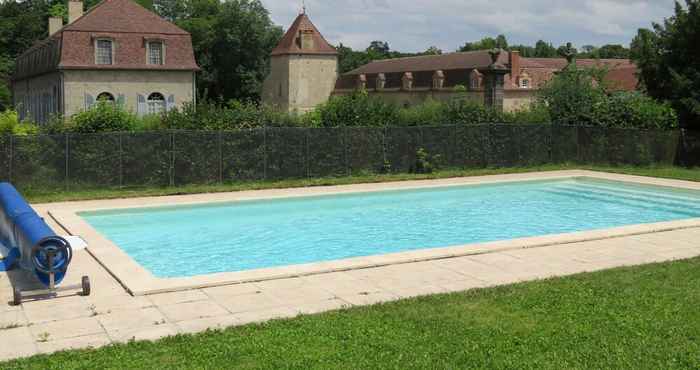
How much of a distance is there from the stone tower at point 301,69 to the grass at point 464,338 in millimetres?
58825

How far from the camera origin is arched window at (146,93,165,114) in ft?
142

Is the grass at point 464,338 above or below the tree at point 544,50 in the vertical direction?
below

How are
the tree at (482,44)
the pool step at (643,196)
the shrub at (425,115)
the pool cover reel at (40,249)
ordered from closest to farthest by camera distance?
the pool cover reel at (40,249)
the pool step at (643,196)
the shrub at (425,115)
the tree at (482,44)

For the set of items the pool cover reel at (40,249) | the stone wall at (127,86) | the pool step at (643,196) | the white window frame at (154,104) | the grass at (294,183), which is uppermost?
the stone wall at (127,86)

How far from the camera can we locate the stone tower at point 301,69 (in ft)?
223

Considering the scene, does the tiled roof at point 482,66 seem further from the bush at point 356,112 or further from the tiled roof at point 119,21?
the bush at point 356,112

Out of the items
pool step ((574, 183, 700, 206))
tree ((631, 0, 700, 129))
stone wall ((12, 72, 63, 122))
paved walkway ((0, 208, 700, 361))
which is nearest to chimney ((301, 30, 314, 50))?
stone wall ((12, 72, 63, 122))

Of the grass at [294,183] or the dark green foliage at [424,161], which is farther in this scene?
the dark green foliage at [424,161]

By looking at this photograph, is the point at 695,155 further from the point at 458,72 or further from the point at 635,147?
the point at 458,72

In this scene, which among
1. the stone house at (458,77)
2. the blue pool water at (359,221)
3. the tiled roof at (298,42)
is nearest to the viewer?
the blue pool water at (359,221)

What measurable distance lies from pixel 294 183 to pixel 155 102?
75.8ft

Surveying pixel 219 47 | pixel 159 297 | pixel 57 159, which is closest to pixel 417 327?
pixel 159 297

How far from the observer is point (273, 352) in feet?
23.3

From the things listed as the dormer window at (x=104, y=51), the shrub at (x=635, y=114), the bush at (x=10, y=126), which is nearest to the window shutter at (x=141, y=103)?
the dormer window at (x=104, y=51)
